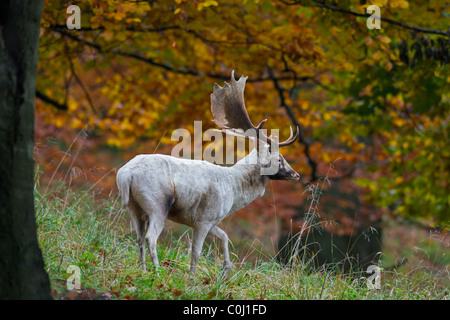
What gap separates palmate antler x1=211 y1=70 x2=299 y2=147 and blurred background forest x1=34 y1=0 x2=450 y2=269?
1066 mm

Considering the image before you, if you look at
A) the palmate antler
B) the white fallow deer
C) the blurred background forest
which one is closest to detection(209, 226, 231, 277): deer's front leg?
the white fallow deer

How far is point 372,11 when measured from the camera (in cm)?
783

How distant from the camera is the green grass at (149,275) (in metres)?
4.73

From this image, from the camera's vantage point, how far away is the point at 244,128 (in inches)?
235

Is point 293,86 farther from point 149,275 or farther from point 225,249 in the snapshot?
point 149,275

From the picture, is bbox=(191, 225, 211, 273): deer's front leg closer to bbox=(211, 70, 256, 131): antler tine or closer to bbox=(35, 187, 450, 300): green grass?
bbox=(35, 187, 450, 300): green grass

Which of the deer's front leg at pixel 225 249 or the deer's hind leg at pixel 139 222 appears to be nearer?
the deer's hind leg at pixel 139 222

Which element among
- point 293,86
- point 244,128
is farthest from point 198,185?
point 293,86

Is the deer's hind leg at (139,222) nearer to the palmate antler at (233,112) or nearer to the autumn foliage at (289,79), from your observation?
the palmate antler at (233,112)

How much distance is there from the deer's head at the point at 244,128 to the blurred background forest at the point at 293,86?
109 centimetres

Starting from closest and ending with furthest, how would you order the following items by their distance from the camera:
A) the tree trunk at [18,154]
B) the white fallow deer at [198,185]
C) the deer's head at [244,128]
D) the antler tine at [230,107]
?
the tree trunk at [18,154] < the white fallow deer at [198,185] < the deer's head at [244,128] < the antler tine at [230,107]

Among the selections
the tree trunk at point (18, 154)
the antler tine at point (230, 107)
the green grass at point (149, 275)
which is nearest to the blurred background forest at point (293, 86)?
the green grass at point (149, 275)

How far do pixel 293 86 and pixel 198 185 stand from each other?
20.5 feet
